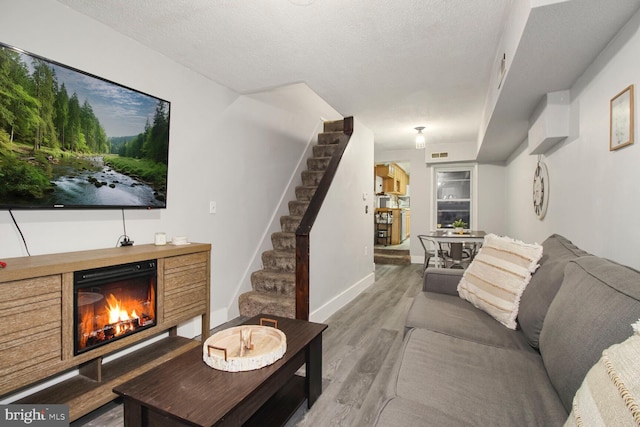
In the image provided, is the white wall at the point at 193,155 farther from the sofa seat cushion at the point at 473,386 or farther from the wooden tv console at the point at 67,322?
the sofa seat cushion at the point at 473,386

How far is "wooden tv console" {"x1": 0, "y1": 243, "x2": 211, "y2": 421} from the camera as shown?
1.38m

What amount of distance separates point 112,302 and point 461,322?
2.09 meters

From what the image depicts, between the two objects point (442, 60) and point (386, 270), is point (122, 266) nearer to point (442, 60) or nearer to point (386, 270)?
point (442, 60)

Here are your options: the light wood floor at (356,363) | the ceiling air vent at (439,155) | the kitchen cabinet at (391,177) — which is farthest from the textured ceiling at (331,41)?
the kitchen cabinet at (391,177)

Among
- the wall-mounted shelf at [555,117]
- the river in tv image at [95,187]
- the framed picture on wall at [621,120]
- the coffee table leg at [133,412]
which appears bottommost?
the coffee table leg at [133,412]

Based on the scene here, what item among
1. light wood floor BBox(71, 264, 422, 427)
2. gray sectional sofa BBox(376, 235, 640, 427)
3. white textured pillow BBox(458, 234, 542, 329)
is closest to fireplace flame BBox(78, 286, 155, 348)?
light wood floor BBox(71, 264, 422, 427)

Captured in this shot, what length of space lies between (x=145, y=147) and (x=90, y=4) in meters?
0.91

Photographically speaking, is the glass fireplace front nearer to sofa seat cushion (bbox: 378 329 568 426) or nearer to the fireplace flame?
the fireplace flame

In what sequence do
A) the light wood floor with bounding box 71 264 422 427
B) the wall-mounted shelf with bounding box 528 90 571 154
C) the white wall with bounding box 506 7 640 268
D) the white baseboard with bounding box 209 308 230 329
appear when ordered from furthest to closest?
the white baseboard with bounding box 209 308 230 329, the wall-mounted shelf with bounding box 528 90 571 154, the light wood floor with bounding box 71 264 422 427, the white wall with bounding box 506 7 640 268

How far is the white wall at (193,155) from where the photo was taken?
1.85 meters

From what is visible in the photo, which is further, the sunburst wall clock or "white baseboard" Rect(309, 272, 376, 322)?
"white baseboard" Rect(309, 272, 376, 322)

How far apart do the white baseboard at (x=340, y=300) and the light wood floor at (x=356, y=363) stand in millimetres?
66

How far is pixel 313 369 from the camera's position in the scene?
1.81m

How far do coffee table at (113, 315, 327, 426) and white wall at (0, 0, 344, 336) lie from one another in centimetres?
121
